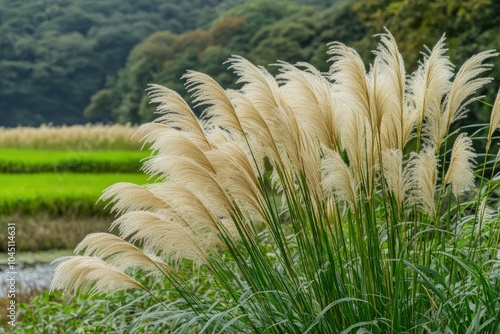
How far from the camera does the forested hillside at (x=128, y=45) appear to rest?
99.7ft

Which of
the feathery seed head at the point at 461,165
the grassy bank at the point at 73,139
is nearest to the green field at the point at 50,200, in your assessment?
the grassy bank at the point at 73,139

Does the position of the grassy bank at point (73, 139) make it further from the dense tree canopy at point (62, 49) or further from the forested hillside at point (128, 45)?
the dense tree canopy at point (62, 49)

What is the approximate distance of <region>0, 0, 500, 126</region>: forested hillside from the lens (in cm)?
3039

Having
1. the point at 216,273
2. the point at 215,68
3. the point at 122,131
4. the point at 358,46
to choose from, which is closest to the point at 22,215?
the point at 122,131

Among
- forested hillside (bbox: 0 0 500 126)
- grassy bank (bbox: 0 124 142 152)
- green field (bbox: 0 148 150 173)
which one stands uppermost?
forested hillside (bbox: 0 0 500 126)

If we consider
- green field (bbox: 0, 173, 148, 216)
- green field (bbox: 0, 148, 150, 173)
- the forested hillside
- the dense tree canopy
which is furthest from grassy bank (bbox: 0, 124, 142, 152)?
the dense tree canopy

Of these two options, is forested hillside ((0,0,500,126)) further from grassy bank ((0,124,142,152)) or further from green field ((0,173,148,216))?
green field ((0,173,148,216))

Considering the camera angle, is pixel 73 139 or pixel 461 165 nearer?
pixel 461 165

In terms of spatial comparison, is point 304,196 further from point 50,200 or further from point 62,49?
point 62,49

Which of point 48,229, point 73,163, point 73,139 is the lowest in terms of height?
point 73,163

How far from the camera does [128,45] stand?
3834 cm

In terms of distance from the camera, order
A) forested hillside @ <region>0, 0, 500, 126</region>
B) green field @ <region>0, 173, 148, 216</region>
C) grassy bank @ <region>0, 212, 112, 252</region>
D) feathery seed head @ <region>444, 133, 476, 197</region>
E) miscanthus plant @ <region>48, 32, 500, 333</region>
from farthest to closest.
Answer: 1. forested hillside @ <region>0, 0, 500, 126</region>
2. green field @ <region>0, 173, 148, 216</region>
3. grassy bank @ <region>0, 212, 112, 252</region>
4. feathery seed head @ <region>444, 133, 476, 197</region>
5. miscanthus plant @ <region>48, 32, 500, 333</region>

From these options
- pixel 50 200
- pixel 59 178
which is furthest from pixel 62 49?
pixel 50 200

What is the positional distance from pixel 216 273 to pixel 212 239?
0.47 ft
